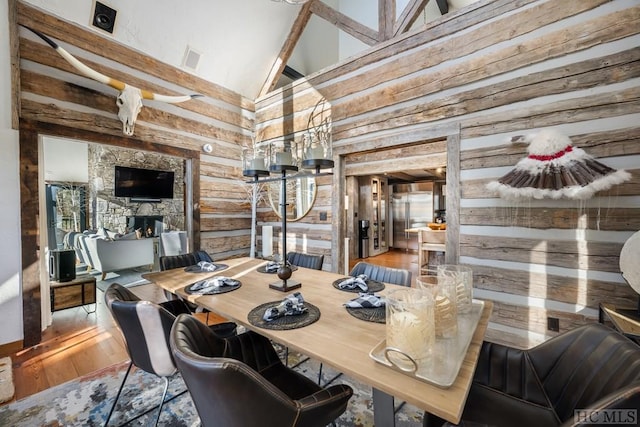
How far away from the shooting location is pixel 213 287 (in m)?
1.78

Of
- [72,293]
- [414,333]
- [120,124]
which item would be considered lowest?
[72,293]

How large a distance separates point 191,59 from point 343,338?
3.96 m

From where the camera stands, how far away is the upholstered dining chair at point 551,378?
35.6 inches

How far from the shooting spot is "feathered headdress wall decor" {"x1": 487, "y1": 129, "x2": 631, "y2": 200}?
5.92 feet

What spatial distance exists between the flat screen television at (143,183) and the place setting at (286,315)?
610 cm

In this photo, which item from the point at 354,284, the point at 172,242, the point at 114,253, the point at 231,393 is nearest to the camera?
the point at 231,393

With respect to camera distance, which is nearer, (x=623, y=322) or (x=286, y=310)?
(x=286, y=310)

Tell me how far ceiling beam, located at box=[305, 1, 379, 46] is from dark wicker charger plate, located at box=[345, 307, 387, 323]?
304cm

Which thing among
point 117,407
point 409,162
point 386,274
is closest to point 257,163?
point 386,274

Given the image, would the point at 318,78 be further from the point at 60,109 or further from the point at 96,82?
the point at 60,109

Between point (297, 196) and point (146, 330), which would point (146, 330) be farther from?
point (297, 196)

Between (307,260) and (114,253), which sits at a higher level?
(307,260)

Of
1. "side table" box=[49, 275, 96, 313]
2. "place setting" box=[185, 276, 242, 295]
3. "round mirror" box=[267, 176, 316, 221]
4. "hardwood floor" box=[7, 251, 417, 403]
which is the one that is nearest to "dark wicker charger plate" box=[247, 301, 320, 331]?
"place setting" box=[185, 276, 242, 295]

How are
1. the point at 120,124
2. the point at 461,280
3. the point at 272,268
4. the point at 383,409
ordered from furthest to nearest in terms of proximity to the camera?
1. the point at 120,124
2. the point at 272,268
3. the point at 461,280
4. the point at 383,409
